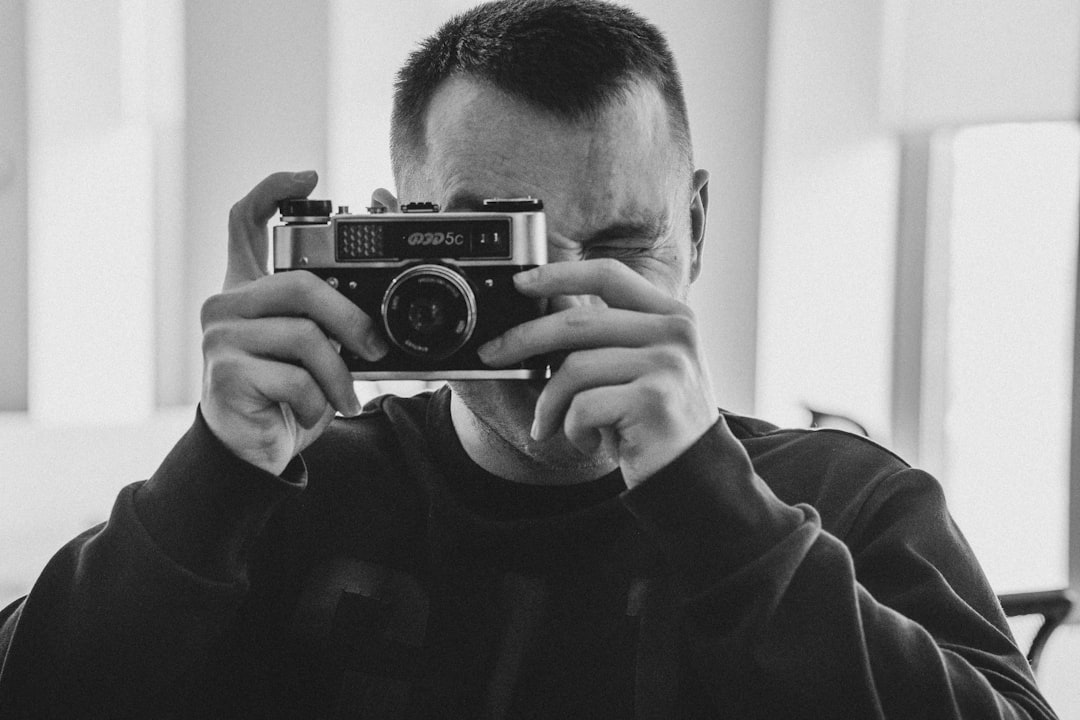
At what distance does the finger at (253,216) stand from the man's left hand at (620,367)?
0.26 m

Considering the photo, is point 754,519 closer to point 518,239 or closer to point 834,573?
point 834,573

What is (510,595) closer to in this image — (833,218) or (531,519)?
(531,519)

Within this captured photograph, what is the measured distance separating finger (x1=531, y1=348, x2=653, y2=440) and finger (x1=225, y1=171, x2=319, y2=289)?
1.04 ft

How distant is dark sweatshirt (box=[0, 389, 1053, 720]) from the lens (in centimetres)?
84

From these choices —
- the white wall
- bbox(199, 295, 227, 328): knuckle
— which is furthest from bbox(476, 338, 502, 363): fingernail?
the white wall

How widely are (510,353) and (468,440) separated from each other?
0.81 feet

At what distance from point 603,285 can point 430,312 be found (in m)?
0.15

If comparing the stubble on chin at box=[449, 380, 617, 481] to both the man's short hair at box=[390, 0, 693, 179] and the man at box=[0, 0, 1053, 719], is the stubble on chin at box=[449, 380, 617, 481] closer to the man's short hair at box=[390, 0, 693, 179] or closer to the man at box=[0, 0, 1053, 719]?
the man at box=[0, 0, 1053, 719]

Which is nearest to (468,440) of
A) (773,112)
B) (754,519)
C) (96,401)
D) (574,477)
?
(574,477)

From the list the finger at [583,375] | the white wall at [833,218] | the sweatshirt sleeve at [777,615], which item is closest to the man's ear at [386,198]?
the finger at [583,375]

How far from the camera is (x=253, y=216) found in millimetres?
1067

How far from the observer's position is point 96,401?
9.51 feet

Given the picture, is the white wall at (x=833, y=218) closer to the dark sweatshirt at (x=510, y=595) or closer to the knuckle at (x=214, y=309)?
the dark sweatshirt at (x=510, y=595)

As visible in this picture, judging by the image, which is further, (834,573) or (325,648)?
(325,648)
